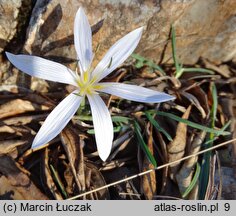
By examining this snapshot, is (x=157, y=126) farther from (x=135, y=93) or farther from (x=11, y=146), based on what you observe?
(x=11, y=146)

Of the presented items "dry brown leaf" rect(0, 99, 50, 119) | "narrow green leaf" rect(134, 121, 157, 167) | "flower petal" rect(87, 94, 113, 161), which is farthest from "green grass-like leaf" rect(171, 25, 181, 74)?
"dry brown leaf" rect(0, 99, 50, 119)

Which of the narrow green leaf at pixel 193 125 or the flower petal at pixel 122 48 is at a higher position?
the flower petal at pixel 122 48

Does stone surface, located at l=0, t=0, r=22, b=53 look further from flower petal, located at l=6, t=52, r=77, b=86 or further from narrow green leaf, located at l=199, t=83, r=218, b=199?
narrow green leaf, located at l=199, t=83, r=218, b=199

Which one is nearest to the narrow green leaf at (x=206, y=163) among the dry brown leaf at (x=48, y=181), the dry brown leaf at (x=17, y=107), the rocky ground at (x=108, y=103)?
the rocky ground at (x=108, y=103)

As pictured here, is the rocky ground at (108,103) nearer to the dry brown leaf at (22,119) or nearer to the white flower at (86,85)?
the dry brown leaf at (22,119)

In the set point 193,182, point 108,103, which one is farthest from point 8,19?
point 193,182
